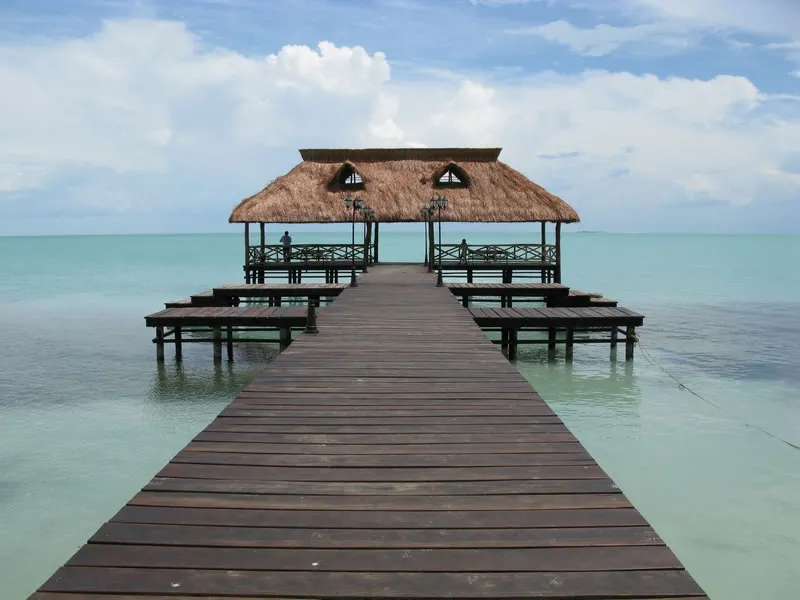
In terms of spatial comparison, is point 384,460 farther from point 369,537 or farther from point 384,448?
point 369,537

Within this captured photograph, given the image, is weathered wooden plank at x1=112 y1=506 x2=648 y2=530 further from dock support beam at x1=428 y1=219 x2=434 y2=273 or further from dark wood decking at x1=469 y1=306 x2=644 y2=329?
dock support beam at x1=428 y1=219 x2=434 y2=273

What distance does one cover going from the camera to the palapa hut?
74.6 feet

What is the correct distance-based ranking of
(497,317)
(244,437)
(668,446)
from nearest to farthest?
1. (244,437)
2. (668,446)
3. (497,317)

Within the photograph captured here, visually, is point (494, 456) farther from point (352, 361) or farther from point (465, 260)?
point (465, 260)

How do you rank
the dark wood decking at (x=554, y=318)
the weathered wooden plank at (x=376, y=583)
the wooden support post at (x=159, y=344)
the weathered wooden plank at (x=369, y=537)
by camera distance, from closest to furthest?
the weathered wooden plank at (x=376, y=583)
the weathered wooden plank at (x=369, y=537)
the dark wood decking at (x=554, y=318)
the wooden support post at (x=159, y=344)

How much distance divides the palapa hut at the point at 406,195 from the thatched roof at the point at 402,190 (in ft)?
0.11

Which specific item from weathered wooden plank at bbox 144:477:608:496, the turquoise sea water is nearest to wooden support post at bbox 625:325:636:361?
the turquoise sea water

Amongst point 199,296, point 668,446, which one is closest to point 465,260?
point 199,296

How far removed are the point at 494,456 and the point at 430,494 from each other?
2.71 ft

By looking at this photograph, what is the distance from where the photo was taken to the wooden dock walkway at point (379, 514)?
3012mm

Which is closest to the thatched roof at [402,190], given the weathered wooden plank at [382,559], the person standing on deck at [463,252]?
the person standing on deck at [463,252]

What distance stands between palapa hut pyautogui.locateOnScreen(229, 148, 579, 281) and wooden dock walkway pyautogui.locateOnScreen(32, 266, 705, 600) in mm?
16418

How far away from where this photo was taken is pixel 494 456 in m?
4.65

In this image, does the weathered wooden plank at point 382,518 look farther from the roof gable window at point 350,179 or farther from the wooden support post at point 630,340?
the roof gable window at point 350,179
